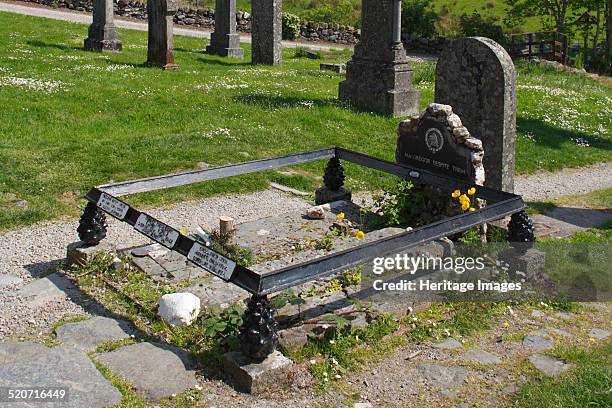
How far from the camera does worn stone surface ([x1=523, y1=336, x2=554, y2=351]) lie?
632cm

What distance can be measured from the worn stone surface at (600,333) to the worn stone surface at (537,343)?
457 mm

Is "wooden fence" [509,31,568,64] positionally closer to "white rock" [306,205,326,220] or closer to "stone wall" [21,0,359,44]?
"stone wall" [21,0,359,44]

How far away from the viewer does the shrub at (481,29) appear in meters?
30.5

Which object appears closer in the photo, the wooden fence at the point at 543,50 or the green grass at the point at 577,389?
the green grass at the point at 577,389

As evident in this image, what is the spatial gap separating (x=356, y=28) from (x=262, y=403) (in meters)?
30.3

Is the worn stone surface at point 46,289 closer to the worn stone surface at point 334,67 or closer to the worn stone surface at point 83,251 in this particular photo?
the worn stone surface at point 83,251

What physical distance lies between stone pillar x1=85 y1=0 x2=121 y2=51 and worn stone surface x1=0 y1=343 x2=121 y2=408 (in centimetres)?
→ 1664

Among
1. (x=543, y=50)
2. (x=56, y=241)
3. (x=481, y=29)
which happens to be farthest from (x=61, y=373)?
(x=481, y=29)

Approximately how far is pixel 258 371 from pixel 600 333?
3.11 metres

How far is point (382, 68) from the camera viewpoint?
1530cm

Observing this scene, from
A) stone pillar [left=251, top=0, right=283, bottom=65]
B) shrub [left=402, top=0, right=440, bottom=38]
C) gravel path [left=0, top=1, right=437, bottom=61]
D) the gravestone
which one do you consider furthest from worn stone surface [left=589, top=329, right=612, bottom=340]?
shrub [left=402, top=0, right=440, bottom=38]

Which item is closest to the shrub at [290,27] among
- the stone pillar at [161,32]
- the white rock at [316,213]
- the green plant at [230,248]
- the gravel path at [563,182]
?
the stone pillar at [161,32]

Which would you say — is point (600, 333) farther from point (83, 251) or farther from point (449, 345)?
point (83, 251)

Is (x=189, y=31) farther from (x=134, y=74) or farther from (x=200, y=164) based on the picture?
(x=200, y=164)
